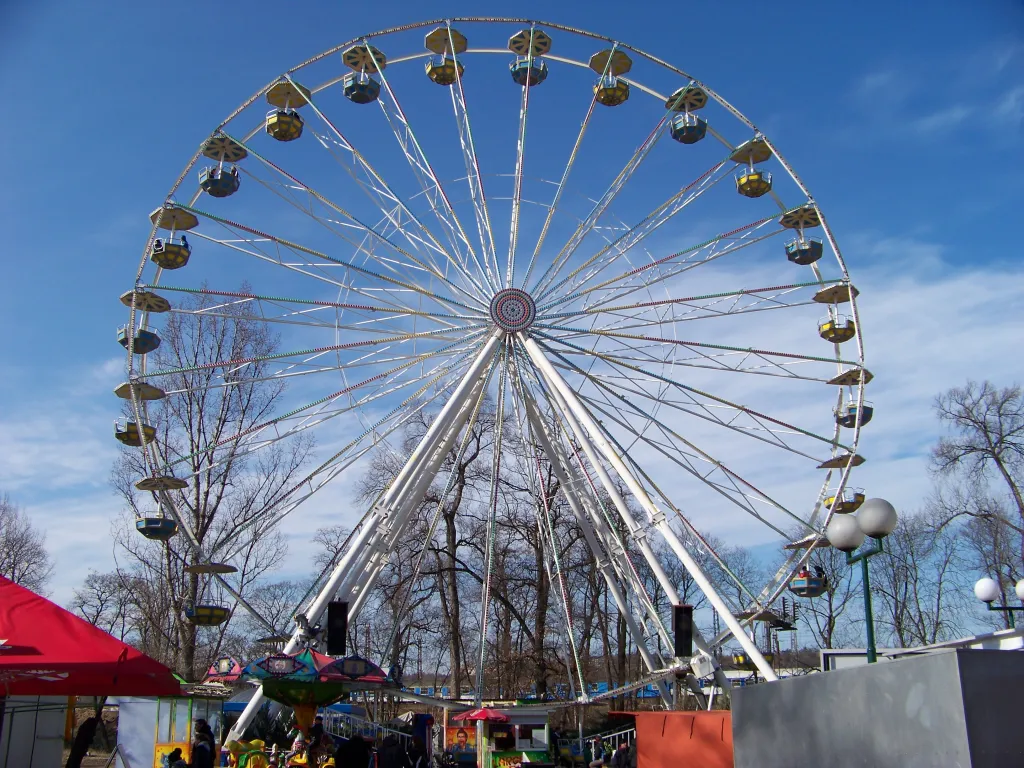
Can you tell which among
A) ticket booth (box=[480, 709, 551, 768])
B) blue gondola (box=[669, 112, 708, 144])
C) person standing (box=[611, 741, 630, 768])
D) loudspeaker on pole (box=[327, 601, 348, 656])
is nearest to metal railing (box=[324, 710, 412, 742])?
ticket booth (box=[480, 709, 551, 768])

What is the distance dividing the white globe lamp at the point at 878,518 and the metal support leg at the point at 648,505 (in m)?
6.08

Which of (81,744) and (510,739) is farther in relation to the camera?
(510,739)

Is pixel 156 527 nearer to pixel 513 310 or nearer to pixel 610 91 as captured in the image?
pixel 513 310

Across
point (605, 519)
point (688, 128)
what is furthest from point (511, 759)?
point (688, 128)

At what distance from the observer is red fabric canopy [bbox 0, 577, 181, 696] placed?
9422mm

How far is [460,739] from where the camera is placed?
83.8 ft

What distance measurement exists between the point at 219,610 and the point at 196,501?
865cm

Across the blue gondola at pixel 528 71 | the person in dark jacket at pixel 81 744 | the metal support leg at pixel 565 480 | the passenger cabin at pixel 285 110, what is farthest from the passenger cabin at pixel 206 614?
the blue gondola at pixel 528 71

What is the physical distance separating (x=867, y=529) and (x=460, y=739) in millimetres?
18713

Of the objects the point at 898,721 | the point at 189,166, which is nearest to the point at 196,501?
the point at 189,166

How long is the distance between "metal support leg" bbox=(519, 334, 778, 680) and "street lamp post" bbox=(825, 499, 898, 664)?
5.57 metres

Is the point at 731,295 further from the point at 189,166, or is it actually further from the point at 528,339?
the point at 189,166

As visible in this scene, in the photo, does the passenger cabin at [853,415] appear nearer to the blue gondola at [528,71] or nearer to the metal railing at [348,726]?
the blue gondola at [528,71]

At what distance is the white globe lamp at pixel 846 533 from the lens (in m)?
9.68
